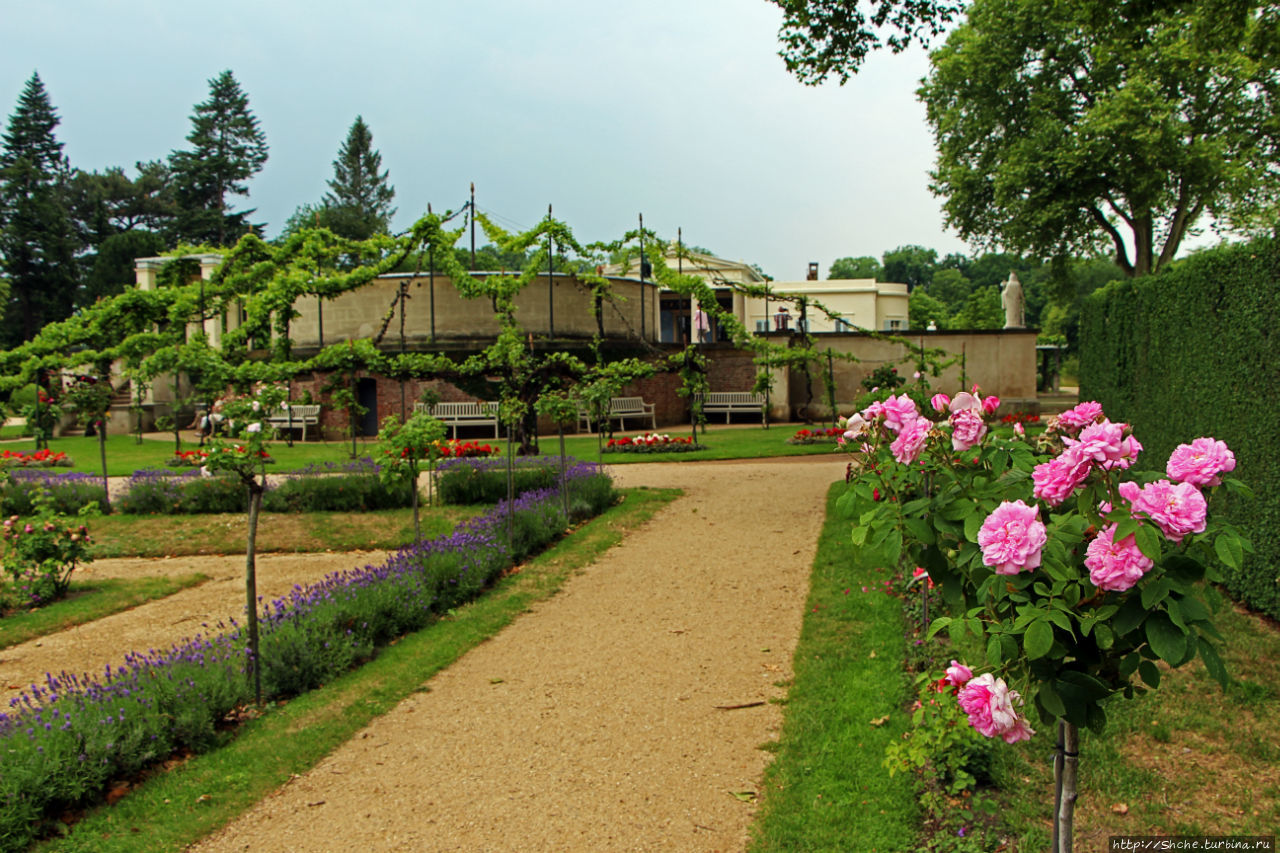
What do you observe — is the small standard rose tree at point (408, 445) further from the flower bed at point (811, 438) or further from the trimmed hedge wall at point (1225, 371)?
the flower bed at point (811, 438)

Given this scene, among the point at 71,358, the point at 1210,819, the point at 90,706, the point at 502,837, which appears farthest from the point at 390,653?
the point at 71,358

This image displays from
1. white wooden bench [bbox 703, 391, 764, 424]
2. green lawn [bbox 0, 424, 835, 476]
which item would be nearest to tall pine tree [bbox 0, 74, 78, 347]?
green lawn [bbox 0, 424, 835, 476]

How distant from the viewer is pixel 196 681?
513cm

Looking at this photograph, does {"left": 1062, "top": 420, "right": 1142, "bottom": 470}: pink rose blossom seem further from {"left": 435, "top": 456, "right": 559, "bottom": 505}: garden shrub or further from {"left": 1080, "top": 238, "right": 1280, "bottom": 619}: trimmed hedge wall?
{"left": 435, "top": 456, "right": 559, "bottom": 505}: garden shrub

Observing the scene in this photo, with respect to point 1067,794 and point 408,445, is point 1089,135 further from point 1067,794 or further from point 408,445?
point 1067,794

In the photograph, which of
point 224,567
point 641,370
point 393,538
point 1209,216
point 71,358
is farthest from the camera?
point 1209,216

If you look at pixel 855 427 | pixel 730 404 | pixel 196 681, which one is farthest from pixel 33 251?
pixel 855 427

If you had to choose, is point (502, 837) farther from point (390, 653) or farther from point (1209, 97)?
point (1209, 97)

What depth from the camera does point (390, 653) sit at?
21.5ft

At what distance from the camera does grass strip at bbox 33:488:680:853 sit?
158 inches

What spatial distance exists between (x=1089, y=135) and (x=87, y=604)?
1105 inches

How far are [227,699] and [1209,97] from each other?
1259 inches

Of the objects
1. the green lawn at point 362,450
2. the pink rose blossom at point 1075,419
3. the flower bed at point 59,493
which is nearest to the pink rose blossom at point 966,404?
the pink rose blossom at point 1075,419

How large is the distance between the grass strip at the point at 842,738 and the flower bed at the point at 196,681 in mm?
3272
